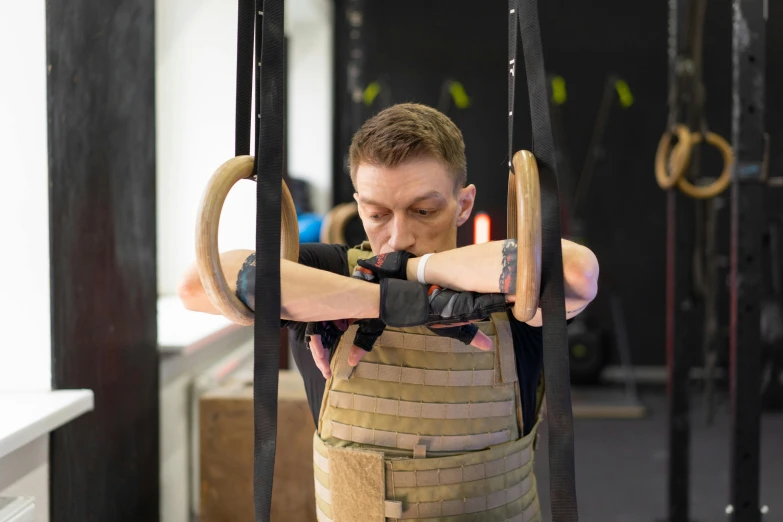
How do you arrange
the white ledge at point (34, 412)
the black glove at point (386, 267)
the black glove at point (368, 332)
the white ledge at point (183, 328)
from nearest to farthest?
the black glove at point (386, 267), the black glove at point (368, 332), the white ledge at point (34, 412), the white ledge at point (183, 328)

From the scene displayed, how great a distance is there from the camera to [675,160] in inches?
130

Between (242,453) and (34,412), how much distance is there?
1.01 m

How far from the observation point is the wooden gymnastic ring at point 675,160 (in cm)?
326

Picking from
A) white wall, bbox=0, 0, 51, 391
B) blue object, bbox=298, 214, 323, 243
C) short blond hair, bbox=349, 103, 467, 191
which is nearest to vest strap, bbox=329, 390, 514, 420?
short blond hair, bbox=349, 103, 467, 191

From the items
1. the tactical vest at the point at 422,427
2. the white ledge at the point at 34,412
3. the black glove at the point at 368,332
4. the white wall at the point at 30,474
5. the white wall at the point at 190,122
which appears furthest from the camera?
the white wall at the point at 190,122

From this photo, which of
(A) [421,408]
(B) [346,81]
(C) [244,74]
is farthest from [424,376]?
(B) [346,81]

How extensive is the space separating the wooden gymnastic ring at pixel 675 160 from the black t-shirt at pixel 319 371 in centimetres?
222

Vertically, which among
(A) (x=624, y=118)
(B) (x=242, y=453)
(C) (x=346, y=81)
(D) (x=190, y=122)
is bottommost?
(B) (x=242, y=453)

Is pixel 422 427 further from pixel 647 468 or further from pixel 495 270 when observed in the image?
pixel 647 468

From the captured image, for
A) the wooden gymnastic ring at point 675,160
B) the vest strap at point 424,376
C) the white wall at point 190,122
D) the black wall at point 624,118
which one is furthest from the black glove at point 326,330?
the black wall at point 624,118

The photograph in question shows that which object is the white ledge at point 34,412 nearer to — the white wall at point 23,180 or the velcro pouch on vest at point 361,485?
the white wall at point 23,180

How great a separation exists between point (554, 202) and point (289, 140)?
514cm

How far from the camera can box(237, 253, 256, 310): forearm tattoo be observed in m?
0.93

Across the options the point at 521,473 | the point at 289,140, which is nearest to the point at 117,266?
the point at 521,473
